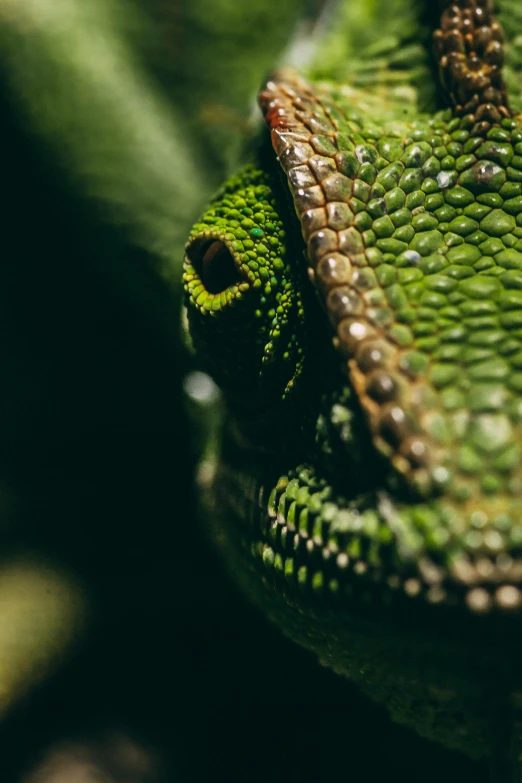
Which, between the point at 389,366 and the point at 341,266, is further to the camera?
the point at 341,266

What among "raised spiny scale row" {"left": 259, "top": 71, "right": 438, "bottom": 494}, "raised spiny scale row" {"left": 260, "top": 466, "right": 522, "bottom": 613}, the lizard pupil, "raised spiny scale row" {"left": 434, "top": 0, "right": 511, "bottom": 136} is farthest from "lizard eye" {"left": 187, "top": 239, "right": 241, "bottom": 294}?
"raised spiny scale row" {"left": 434, "top": 0, "right": 511, "bottom": 136}

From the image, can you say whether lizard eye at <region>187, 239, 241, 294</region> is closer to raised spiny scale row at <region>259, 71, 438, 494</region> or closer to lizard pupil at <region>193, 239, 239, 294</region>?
lizard pupil at <region>193, 239, 239, 294</region>

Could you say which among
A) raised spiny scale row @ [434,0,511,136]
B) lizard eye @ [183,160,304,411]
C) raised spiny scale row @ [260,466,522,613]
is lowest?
raised spiny scale row @ [260,466,522,613]

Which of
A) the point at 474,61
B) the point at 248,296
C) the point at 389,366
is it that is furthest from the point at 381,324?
the point at 474,61

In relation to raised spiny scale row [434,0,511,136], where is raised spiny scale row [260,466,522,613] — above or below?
below

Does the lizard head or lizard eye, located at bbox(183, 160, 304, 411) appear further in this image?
lizard eye, located at bbox(183, 160, 304, 411)

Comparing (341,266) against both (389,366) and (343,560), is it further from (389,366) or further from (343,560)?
(343,560)

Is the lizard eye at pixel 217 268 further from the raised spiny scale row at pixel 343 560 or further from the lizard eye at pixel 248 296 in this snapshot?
the raised spiny scale row at pixel 343 560
